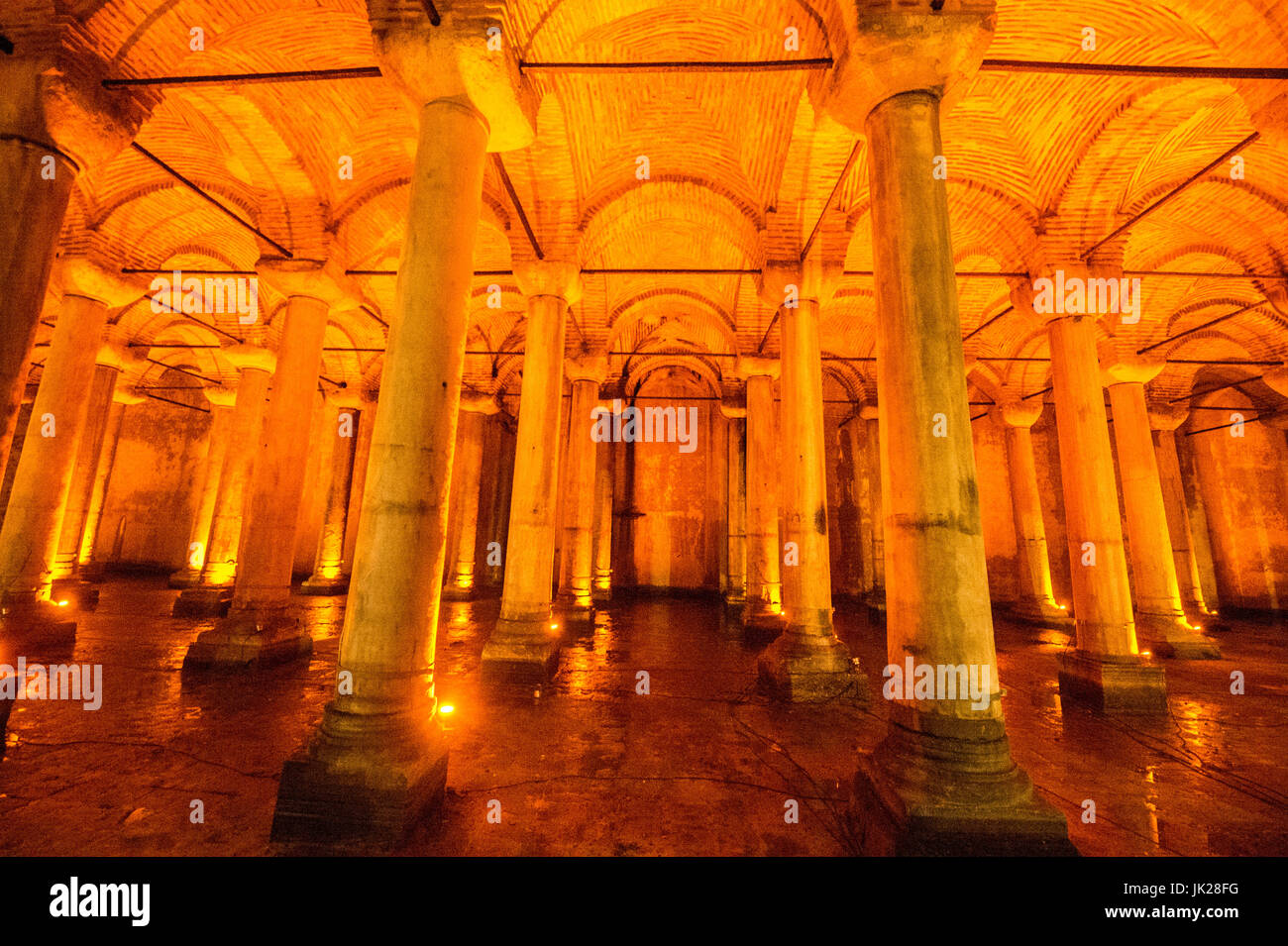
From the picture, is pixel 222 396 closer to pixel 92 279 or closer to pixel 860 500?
pixel 92 279

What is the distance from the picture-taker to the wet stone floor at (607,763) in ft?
10.6

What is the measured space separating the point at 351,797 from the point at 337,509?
15962 millimetres

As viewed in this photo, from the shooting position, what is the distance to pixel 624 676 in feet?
23.7

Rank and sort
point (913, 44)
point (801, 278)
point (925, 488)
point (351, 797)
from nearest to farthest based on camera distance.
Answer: point (351, 797) → point (925, 488) → point (913, 44) → point (801, 278)

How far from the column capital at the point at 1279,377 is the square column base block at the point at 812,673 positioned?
42.1 feet

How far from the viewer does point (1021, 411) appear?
48.6 ft

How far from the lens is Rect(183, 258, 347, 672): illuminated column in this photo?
691cm

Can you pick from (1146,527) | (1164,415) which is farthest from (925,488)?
(1164,415)

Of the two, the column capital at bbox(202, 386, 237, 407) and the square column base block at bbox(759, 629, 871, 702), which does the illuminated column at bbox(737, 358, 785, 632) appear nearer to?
the square column base block at bbox(759, 629, 871, 702)

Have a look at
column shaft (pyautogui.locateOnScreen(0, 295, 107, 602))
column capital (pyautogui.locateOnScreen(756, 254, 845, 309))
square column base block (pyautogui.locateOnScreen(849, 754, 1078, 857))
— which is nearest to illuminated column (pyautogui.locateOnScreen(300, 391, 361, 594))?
column shaft (pyautogui.locateOnScreen(0, 295, 107, 602))

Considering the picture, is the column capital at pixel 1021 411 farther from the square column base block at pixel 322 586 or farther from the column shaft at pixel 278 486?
the square column base block at pixel 322 586

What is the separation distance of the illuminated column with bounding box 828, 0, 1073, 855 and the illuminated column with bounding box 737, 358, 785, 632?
6.82m

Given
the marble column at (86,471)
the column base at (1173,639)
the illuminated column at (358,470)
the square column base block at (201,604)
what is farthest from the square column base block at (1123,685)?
the marble column at (86,471)

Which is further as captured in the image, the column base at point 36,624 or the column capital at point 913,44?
the column base at point 36,624
